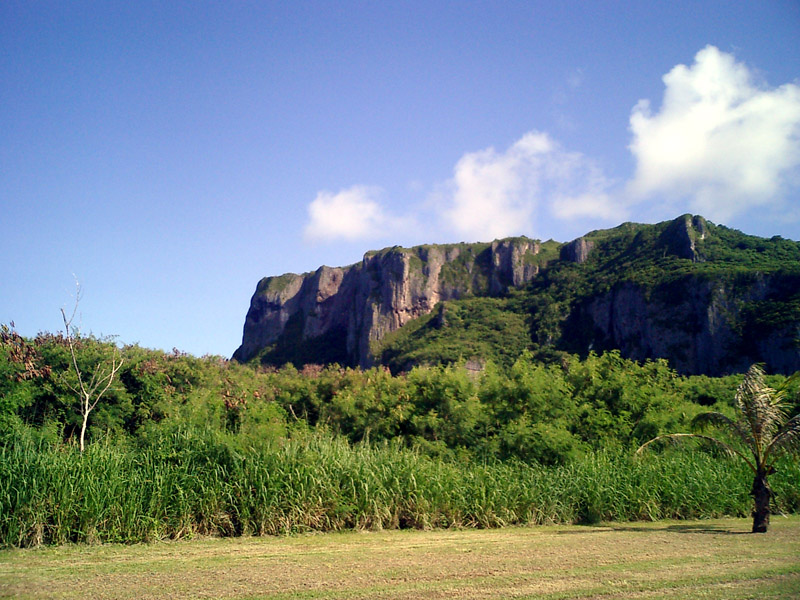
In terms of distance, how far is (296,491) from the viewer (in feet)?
36.3

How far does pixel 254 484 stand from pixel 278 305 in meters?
156

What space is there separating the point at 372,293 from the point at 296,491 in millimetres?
129099

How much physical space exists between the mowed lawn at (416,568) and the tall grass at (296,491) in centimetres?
62

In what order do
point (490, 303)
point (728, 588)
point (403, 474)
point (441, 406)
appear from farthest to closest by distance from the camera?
1. point (490, 303)
2. point (441, 406)
3. point (403, 474)
4. point (728, 588)

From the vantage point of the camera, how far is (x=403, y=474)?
1212cm

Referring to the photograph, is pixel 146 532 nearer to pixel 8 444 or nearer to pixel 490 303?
pixel 8 444

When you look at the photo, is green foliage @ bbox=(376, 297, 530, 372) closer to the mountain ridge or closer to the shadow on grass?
the mountain ridge

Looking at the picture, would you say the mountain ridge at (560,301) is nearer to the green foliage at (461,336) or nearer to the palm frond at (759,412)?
the green foliage at (461,336)

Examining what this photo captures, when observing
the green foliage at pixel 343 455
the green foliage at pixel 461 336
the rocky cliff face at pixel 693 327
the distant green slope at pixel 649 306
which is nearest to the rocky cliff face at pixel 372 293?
the green foliage at pixel 461 336

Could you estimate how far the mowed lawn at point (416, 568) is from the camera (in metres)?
6.66

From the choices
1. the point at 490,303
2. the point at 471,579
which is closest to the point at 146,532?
the point at 471,579

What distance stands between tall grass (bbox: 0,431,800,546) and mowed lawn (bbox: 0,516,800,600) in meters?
0.62

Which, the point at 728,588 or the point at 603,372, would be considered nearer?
the point at 728,588

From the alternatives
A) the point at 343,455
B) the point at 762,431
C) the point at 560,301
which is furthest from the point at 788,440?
the point at 560,301
